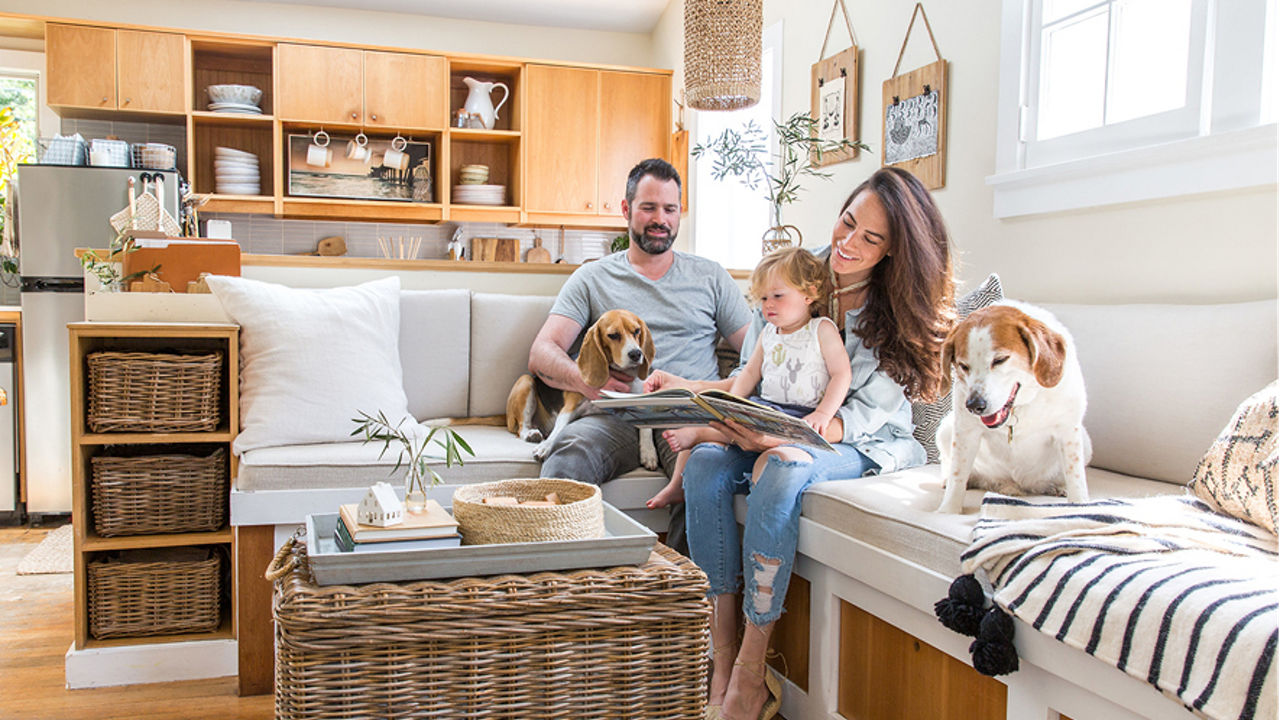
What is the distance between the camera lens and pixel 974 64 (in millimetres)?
2572

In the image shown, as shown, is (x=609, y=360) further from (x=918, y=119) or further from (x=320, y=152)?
(x=320, y=152)

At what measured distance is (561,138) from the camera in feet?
16.6

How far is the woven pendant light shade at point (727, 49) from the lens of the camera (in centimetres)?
345

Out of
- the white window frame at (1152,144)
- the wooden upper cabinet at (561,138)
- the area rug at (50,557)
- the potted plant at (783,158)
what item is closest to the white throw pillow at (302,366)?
the potted plant at (783,158)

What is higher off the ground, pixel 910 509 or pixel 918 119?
pixel 918 119

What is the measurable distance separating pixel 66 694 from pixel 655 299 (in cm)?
172

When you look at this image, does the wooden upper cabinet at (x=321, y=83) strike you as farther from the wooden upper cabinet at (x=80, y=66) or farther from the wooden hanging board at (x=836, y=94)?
the wooden hanging board at (x=836, y=94)

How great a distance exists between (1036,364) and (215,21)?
4.92m

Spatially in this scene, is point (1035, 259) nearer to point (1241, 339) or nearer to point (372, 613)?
point (1241, 339)

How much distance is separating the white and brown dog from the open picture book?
0.78 feet

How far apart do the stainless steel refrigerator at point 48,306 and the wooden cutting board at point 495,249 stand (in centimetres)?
182

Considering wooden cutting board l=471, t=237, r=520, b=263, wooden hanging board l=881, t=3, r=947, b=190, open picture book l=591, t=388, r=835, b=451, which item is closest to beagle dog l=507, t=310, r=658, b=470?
open picture book l=591, t=388, r=835, b=451

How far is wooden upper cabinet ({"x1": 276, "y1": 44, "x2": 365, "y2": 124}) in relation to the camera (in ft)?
15.4

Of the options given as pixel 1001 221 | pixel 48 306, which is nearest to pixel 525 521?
pixel 1001 221
